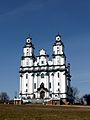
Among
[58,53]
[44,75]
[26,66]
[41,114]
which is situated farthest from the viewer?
[26,66]

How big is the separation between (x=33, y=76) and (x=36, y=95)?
659 cm

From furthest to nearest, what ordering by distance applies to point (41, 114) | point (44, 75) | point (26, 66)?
point (26, 66) → point (44, 75) → point (41, 114)

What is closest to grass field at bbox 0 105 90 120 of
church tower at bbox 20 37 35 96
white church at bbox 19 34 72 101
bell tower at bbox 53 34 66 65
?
white church at bbox 19 34 72 101

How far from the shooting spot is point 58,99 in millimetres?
92438

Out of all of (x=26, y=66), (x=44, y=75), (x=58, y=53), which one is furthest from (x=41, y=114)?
(x=26, y=66)

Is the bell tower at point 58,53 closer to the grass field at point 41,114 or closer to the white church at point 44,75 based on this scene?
the white church at point 44,75

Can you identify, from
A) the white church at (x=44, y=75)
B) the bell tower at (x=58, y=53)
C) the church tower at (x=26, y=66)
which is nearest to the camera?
the white church at (x=44, y=75)

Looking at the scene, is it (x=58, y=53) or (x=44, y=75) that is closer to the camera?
(x=44, y=75)

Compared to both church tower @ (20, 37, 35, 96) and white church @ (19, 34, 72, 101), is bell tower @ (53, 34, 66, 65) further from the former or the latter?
church tower @ (20, 37, 35, 96)

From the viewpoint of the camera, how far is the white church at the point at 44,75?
3981 inches

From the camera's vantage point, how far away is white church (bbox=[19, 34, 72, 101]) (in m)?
101

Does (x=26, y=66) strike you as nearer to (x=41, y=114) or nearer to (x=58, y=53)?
(x=58, y=53)

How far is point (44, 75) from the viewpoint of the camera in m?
104

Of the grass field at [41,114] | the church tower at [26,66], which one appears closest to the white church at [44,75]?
the church tower at [26,66]
